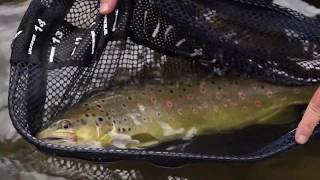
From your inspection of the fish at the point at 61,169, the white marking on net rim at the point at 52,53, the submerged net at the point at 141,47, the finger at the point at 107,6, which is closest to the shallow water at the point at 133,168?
the fish at the point at 61,169

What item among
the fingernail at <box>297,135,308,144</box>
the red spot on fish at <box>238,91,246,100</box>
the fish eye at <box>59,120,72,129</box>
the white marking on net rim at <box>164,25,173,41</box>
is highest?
the white marking on net rim at <box>164,25,173,41</box>

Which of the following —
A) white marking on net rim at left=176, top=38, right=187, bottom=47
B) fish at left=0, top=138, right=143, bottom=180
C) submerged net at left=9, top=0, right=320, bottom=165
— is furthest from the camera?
fish at left=0, top=138, right=143, bottom=180

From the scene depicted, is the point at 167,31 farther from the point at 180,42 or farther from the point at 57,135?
the point at 57,135

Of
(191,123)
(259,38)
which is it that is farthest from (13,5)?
(259,38)

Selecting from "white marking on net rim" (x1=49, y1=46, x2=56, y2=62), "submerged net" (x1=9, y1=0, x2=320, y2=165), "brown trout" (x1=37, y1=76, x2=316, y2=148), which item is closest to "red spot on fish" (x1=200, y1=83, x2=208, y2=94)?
"brown trout" (x1=37, y1=76, x2=316, y2=148)

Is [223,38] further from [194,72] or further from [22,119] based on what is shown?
[22,119]

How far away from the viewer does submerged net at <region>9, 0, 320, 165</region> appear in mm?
1663

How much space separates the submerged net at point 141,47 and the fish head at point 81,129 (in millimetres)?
44

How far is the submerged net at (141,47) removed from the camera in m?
1.66

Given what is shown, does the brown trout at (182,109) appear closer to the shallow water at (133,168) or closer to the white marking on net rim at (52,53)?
the shallow water at (133,168)

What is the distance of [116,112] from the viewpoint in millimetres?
1911

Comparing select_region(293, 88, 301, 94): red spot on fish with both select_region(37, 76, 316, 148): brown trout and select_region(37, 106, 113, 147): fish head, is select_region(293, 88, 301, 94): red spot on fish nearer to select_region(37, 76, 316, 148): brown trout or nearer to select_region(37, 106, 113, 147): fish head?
select_region(37, 76, 316, 148): brown trout

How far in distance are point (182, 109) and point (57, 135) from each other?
417 millimetres

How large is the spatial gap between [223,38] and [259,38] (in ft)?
0.36
